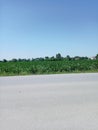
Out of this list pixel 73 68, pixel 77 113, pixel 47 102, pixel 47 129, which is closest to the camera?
pixel 47 129

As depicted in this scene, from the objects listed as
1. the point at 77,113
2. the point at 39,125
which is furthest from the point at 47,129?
the point at 77,113

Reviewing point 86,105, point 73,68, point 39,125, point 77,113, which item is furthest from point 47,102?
point 73,68

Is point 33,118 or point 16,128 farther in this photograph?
point 33,118

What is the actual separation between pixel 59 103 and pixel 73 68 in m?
18.5

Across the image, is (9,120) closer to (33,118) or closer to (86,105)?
(33,118)

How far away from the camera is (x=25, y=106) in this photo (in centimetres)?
687

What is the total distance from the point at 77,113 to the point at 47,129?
135 cm

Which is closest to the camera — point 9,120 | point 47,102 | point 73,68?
point 9,120

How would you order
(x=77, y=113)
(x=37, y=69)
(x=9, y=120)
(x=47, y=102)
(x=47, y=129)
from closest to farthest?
1. (x=47, y=129)
2. (x=9, y=120)
3. (x=77, y=113)
4. (x=47, y=102)
5. (x=37, y=69)

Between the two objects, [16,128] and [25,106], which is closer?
[16,128]

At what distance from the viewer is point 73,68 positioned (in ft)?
83.5

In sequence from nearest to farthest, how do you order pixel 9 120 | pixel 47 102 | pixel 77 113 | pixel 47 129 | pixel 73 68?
pixel 47 129
pixel 9 120
pixel 77 113
pixel 47 102
pixel 73 68

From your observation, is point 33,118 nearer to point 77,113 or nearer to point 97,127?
point 77,113

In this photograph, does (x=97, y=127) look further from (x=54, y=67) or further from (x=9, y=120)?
(x=54, y=67)
